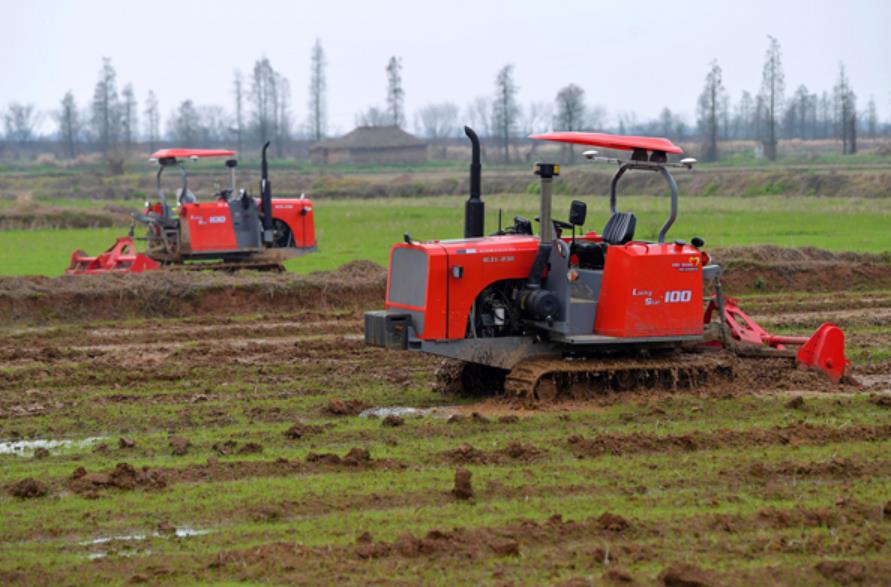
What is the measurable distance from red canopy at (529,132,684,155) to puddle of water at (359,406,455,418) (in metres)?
3.02

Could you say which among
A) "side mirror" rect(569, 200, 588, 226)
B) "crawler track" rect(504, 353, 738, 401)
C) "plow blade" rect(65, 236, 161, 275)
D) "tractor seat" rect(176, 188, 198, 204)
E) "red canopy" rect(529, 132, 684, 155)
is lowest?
"crawler track" rect(504, 353, 738, 401)

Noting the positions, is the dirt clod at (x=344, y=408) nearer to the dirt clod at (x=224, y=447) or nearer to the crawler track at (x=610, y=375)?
the crawler track at (x=610, y=375)

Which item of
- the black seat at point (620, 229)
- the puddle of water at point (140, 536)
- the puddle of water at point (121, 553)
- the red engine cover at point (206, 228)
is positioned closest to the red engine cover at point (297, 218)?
the red engine cover at point (206, 228)

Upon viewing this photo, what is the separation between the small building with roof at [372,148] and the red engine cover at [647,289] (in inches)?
3964

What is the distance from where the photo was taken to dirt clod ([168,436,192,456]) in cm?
1173

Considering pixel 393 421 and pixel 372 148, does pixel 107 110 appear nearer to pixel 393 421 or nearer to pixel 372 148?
pixel 372 148

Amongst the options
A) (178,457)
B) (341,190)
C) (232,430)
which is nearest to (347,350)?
(232,430)

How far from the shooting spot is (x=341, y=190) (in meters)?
71.4

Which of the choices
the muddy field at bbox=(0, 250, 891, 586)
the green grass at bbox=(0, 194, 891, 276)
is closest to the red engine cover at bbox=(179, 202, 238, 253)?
the green grass at bbox=(0, 194, 891, 276)

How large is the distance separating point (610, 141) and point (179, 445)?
5.29 meters

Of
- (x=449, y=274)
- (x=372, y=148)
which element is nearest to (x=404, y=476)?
(x=449, y=274)

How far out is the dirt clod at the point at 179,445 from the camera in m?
11.7

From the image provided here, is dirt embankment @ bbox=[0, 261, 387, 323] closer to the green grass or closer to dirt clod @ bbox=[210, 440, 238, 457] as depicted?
the green grass

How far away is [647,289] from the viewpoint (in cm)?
1386
